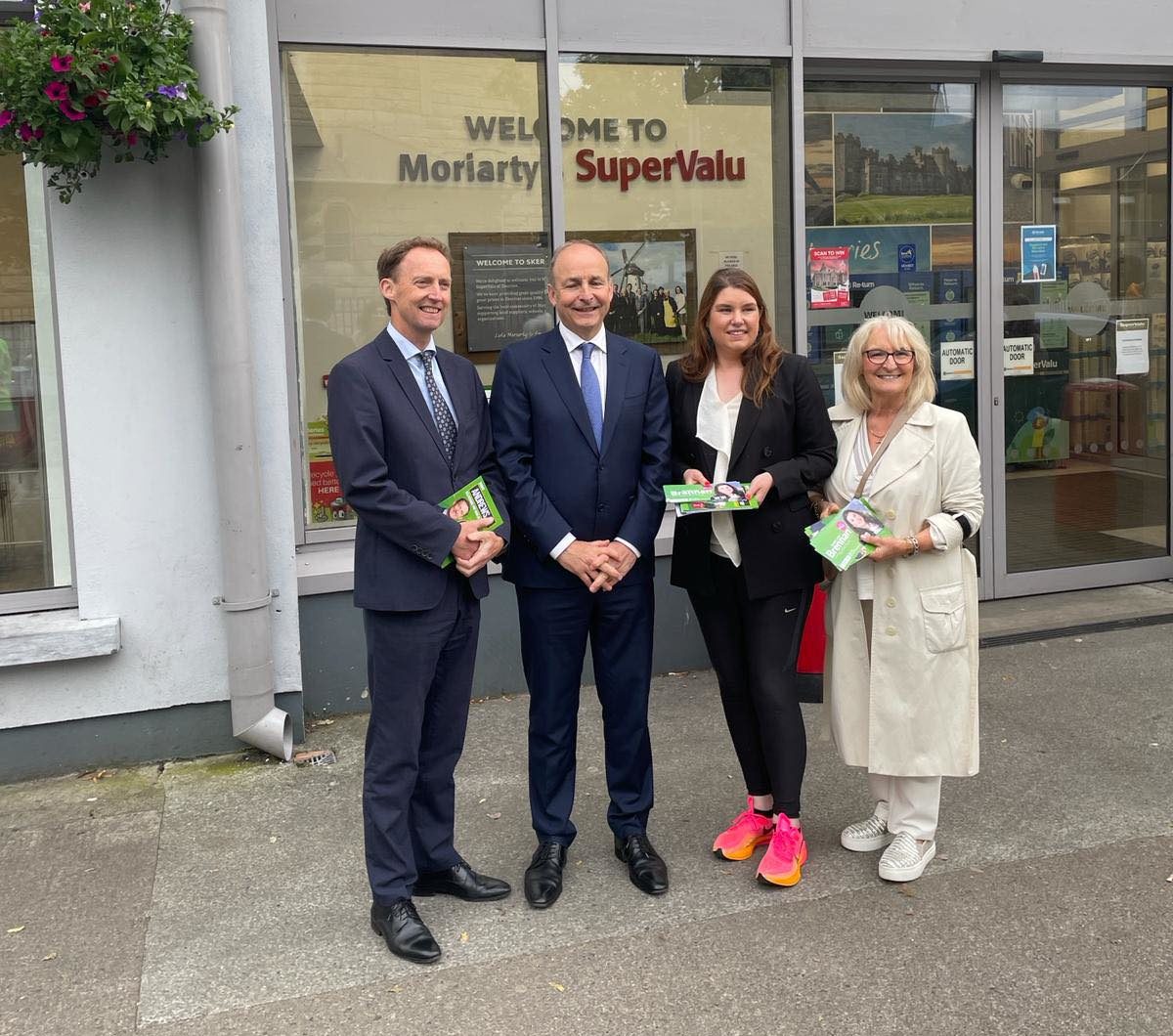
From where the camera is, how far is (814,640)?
525cm

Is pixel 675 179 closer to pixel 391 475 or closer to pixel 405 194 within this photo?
pixel 405 194

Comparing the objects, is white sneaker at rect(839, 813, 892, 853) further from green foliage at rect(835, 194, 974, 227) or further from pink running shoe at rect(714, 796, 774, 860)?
green foliage at rect(835, 194, 974, 227)

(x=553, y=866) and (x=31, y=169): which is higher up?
(x=31, y=169)

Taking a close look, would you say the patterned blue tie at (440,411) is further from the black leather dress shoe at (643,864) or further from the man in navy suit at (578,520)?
the black leather dress shoe at (643,864)

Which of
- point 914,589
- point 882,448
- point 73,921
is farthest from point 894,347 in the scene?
point 73,921

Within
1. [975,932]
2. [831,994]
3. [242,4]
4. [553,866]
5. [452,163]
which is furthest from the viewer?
[452,163]

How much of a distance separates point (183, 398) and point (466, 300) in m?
1.58

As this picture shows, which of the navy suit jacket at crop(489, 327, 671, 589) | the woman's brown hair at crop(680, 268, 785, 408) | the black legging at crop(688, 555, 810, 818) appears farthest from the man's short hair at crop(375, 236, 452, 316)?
the black legging at crop(688, 555, 810, 818)

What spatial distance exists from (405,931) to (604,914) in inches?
24.2

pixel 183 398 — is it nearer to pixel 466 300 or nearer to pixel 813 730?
pixel 466 300

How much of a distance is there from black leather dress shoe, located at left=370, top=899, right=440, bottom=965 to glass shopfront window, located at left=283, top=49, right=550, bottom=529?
8.60ft

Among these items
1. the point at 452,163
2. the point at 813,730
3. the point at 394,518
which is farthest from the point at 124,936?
the point at 452,163

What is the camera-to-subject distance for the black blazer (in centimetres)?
382

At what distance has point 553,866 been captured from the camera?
12.7ft
